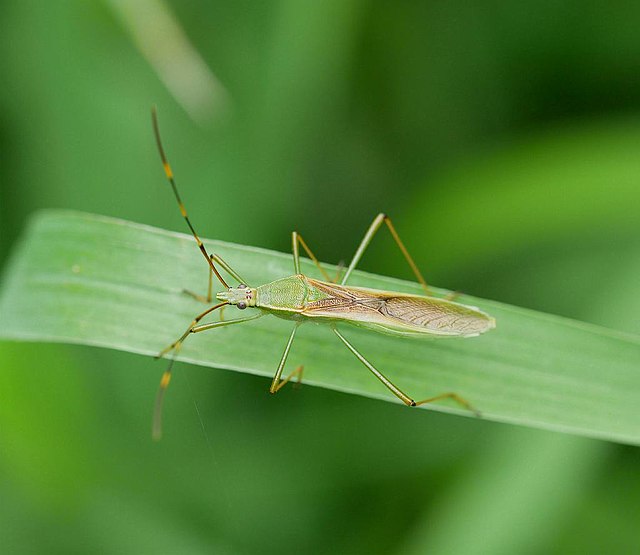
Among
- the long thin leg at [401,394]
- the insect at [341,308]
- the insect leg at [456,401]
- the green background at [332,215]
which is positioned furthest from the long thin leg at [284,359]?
the green background at [332,215]

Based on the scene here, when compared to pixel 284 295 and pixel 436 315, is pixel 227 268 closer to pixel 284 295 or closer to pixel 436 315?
pixel 284 295

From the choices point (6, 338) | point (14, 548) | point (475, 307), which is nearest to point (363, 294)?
point (475, 307)

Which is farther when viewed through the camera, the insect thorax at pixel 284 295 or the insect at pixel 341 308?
the insect thorax at pixel 284 295

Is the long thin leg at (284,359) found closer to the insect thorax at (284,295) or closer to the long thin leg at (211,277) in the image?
the insect thorax at (284,295)

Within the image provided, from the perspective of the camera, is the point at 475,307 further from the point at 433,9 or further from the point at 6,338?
the point at 433,9

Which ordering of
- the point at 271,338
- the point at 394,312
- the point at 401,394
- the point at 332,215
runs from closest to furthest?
the point at 401,394
the point at 271,338
the point at 394,312
the point at 332,215

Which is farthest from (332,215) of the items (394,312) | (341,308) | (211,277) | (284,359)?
(284,359)
